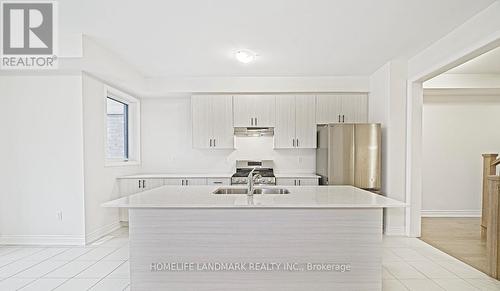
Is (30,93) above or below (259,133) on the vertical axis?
above

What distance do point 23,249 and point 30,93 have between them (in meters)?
2.06

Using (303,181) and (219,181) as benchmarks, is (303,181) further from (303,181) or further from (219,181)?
(219,181)

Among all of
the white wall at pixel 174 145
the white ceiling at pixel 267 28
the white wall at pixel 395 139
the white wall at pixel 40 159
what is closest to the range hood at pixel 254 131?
the white wall at pixel 174 145

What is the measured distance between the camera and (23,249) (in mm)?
3799

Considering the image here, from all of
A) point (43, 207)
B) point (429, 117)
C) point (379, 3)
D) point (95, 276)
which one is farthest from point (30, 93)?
point (429, 117)

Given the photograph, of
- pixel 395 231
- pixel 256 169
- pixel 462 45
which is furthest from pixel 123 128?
pixel 462 45

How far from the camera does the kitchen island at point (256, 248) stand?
97.7 inches

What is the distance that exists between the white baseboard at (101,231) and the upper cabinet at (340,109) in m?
3.86

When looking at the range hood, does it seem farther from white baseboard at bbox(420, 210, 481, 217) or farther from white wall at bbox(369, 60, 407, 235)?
white baseboard at bbox(420, 210, 481, 217)

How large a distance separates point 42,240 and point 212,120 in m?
3.06

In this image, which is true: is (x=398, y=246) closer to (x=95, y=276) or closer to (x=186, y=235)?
(x=186, y=235)

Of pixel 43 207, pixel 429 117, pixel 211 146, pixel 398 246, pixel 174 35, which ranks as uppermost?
pixel 174 35

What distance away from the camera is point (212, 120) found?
17.5 feet

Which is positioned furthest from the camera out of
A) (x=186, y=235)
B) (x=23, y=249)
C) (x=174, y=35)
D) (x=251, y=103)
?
(x=251, y=103)
